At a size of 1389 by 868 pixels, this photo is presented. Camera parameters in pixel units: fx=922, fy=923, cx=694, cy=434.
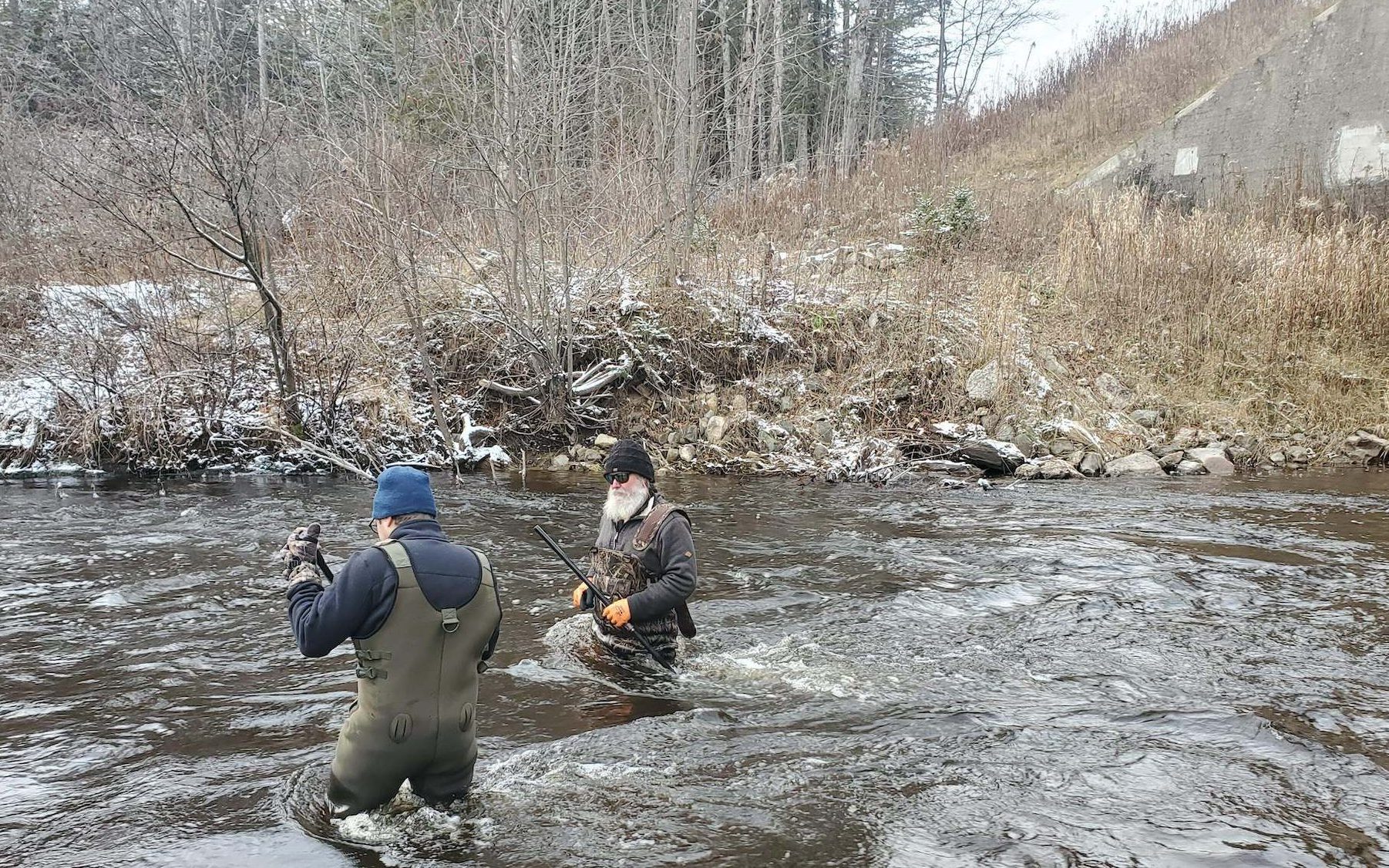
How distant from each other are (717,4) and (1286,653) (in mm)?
23535

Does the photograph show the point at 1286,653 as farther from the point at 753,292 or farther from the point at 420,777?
the point at 753,292

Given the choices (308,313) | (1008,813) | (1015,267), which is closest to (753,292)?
(1015,267)

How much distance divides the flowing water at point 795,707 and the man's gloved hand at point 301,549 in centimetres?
120

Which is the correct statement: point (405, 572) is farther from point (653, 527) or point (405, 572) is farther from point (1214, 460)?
point (1214, 460)

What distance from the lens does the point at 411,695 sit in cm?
362

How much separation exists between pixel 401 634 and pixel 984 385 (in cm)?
1222

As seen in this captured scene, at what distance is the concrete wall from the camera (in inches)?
693

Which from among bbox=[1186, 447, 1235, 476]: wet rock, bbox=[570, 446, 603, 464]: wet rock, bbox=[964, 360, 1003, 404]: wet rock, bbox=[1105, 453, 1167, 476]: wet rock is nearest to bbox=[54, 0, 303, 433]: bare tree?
bbox=[570, 446, 603, 464]: wet rock

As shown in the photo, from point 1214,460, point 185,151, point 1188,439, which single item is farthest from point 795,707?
point 185,151

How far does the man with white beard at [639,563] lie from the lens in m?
5.40

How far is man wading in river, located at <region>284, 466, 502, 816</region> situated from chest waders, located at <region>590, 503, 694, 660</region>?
1.80 m

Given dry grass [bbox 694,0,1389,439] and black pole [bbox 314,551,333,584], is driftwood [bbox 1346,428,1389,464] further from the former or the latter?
black pole [bbox 314,551,333,584]

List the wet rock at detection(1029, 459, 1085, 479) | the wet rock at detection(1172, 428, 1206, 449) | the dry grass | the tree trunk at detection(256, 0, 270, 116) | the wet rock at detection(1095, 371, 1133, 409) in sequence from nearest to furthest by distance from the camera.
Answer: the tree trunk at detection(256, 0, 270, 116)
the wet rock at detection(1029, 459, 1085, 479)
the wet rock at detection(1172, 428, 1206, 449)
the dry grass
the wet rock at detection(1095, 371, 1133, 409)

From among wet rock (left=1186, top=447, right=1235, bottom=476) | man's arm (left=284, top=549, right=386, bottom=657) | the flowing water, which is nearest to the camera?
man's arm (left=284, top=549, right=386, bottom=657)
